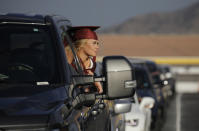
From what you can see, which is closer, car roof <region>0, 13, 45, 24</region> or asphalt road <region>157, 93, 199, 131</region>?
car roof <region>0, 13, 45, 24</region>

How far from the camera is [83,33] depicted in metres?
5.73

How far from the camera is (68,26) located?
6.10 metres

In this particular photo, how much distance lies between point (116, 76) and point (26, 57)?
0.79 m

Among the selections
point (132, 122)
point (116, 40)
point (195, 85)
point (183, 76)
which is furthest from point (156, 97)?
point (116, 40)

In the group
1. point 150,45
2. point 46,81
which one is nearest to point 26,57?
point 46,81

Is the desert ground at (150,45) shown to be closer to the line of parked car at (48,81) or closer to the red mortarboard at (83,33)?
the red mortarboard at (83,33)

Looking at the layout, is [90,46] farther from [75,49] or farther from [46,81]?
[46,81]

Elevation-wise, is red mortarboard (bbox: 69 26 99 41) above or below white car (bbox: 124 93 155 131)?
above

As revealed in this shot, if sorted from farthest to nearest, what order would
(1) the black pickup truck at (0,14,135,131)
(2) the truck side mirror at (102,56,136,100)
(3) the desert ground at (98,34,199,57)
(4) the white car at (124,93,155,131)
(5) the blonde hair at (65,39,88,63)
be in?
(3) the desert ground at (98,34,199,57) → (4) the white car at (124,93,155,131) → (5) the blonde hair at (65,39,88,63) → (2) the truck side mirror at (102,56,136,100) → (1) the black pickup truck at (0,14,135,131)

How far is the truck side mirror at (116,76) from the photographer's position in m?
4.79

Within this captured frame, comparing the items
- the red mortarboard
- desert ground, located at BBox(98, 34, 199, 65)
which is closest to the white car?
the red mortarboard

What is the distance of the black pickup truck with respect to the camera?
3881mm

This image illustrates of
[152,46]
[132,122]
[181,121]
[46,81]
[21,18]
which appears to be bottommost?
[152,46]

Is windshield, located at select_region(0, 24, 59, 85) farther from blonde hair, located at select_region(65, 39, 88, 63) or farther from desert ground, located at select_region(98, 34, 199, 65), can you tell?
desert ground, located at select_region(98, 34, 199, 65)
